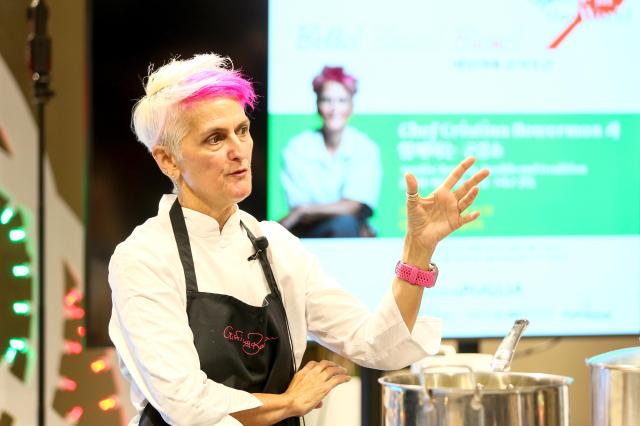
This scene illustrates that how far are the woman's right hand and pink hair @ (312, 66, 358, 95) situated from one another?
1249 millimetres

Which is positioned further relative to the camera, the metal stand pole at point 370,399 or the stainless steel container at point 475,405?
the metal stand pole at point 370,399

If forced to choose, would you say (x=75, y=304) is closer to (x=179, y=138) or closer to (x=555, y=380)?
(x=179, y=138)

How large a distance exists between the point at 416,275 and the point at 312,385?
1.12ft

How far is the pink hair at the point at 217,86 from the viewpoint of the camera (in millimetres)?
2156

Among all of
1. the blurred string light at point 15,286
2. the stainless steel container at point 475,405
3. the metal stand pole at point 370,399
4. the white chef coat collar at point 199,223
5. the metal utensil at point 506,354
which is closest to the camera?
the stainless steel container at point 475,405

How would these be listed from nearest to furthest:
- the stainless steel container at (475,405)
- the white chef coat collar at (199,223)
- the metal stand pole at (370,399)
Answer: the stainless steel container at (475,405), the white chef coat collar at (199,223), the metal stand pole at (370,399)

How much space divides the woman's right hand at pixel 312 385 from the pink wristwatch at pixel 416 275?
281 millimetres

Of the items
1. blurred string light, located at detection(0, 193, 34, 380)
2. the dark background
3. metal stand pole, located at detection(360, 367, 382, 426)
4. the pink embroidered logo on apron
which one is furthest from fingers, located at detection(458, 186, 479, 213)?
blurred string light, located at detection(0, 193, 34, 380)

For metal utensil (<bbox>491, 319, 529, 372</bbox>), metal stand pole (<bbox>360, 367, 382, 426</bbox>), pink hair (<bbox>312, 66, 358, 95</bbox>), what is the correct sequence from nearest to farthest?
metal utensil (<bbox>491, 319, 529, 372</bbox>) → metal stand pole (<bbox>360, 367, 382, 426</bbox>) → pink hair (<bbox>312, 66, 358, 95</bbox>)

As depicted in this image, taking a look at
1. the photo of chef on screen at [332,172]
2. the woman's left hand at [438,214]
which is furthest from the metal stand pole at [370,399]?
the woman's left hand at [438,214]

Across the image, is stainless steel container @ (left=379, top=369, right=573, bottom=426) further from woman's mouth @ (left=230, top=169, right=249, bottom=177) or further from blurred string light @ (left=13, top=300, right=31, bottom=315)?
blurred string light @ (left=13, top=300, right=31, bottom=315)

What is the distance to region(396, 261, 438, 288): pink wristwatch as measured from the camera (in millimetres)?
2150

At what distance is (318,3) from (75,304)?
135cm

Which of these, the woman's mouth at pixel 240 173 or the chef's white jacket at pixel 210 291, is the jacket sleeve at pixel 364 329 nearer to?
the chef's white jacket at pixel 210 291
